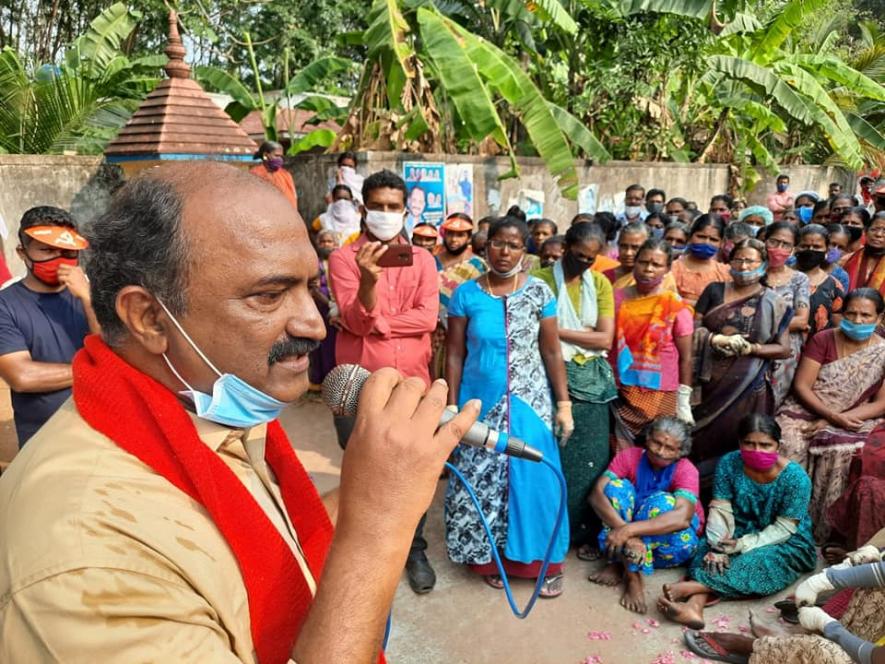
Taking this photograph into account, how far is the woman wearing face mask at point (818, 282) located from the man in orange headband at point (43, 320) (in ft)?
14.8

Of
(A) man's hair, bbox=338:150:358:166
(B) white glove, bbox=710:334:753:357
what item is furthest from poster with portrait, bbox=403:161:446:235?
(B) white glove, bbox=710:334:753:357

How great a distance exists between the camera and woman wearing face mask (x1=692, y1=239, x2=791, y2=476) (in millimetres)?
3812

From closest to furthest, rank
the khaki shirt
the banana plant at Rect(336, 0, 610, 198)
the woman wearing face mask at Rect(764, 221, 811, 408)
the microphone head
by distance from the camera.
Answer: the khaki shirt → the microphone head → the woman wearing face mask at Rect(764, 221, 811, 408) → the banana plant at Rect(336, 0, 610, 198)

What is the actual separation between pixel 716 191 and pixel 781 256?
387 inches

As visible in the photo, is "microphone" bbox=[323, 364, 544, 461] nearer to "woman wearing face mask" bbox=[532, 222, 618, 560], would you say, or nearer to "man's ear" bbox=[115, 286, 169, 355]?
"man's ear" bbox=[115, 286, 169, 355]

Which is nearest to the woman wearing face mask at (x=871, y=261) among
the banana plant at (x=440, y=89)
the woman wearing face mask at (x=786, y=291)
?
the woman wearing face mask at (x=786, y=291)

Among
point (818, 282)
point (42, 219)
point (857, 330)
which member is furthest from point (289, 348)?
point (818, 282)

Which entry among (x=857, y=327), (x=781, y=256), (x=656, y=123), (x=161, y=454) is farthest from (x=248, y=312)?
(x=656, y=123)

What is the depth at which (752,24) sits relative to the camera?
10797 mm

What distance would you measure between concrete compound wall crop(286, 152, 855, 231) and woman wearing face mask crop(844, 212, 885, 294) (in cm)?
480

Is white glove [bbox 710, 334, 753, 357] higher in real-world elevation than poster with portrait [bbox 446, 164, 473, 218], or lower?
lower

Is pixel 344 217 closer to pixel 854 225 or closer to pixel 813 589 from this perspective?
pixel 854 225

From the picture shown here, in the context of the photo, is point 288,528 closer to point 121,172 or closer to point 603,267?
point 603,267

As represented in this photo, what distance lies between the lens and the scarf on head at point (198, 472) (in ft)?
3.08
